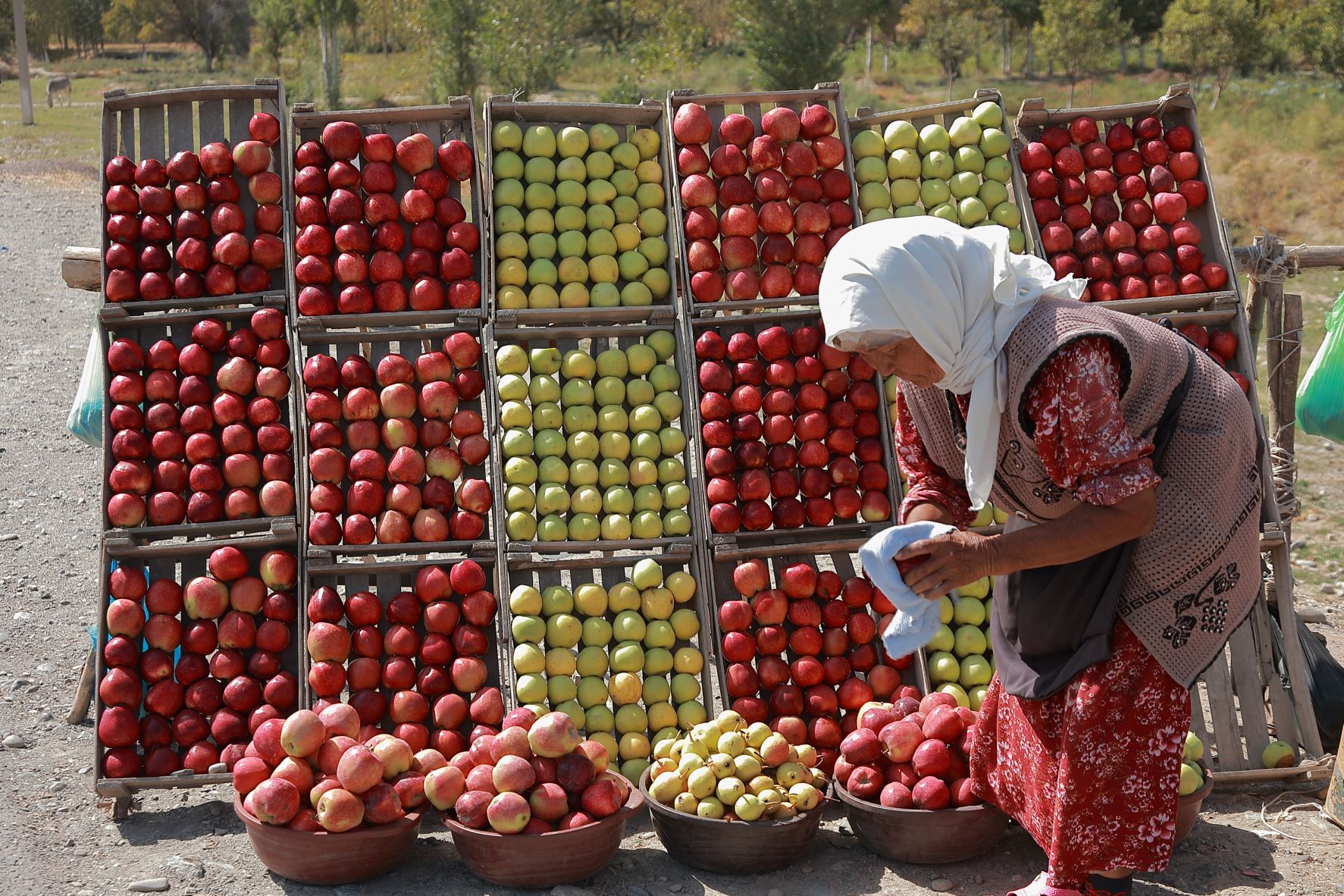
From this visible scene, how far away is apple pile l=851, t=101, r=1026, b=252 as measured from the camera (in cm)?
475

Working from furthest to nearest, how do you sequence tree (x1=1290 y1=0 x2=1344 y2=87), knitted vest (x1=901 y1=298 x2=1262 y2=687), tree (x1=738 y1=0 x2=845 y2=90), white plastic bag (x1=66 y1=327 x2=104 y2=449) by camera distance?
1. tree (x1=1290 y1=0 x2=1344 y2=87)
2. tree (x1=738 y1=0 x2=845 y2=90)
3. white plastic bag (x1=66 y1=327 x2=104 y2=449)
4. knitted vest (x1=901 y1=298 x2=1262 y2=687)

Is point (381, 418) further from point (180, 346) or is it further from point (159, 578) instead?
point (159, 578)

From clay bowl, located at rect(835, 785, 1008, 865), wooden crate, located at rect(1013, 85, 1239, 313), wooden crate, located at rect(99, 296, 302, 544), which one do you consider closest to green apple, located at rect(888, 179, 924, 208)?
wooden crate, located at rect(1013, 85, 1239, 313)

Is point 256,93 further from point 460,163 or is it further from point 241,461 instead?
point 241,461

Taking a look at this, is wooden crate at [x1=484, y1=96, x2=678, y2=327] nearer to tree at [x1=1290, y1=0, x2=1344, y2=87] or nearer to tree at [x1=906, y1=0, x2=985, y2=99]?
tree at [x1=906, y1=0, x2=985, y2=99]

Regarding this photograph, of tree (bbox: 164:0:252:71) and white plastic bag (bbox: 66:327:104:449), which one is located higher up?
tree (bbox: 164:0:252:71)

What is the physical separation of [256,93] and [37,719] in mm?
2710

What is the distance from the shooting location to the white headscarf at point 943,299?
274cm

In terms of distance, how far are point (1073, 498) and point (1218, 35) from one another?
34.9m

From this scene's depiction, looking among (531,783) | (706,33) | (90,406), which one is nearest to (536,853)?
(531,783)

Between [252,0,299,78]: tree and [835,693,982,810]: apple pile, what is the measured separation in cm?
3352

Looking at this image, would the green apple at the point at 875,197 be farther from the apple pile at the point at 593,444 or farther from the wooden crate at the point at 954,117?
the apple pile at the point at 593,444

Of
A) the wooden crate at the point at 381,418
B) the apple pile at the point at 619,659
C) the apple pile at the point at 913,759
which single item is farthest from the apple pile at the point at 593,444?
the apple pile at the point at 913,759

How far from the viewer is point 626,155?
4715 mm
